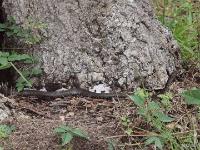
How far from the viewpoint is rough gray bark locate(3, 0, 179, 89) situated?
302cm

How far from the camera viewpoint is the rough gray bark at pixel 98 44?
3020 millimetres

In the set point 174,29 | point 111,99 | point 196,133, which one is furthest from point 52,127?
point 174,29

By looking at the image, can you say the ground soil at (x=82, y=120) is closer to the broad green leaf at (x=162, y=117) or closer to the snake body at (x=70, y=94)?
the snake body at (x=70, y=94)

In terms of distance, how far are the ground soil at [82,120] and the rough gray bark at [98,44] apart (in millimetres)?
157

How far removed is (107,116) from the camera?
284 centimetres

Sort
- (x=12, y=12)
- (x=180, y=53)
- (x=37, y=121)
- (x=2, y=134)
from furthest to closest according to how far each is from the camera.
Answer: (x=180, y=53) → (x=12, y=12) → (x=37, y=121) → (x=2, y=134)

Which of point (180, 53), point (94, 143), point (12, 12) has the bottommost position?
point (94, 143)

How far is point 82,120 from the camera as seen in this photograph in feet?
9.07

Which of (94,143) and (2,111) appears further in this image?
(2,111)

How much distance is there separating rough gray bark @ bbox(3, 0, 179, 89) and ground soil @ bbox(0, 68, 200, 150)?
0.16 metres

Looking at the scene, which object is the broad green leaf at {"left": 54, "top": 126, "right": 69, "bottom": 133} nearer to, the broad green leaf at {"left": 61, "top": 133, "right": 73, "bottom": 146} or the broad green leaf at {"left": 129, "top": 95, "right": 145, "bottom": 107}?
the broad green leaf at {"left": 61, "top": 133, "right": 73, "bottom": 146}

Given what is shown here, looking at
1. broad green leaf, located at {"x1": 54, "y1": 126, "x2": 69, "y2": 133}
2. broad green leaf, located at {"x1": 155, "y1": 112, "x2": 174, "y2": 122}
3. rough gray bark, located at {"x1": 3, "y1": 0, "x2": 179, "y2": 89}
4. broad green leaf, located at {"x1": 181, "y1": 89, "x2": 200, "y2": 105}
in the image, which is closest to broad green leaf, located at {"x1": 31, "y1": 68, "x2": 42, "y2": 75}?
rough gray bark, located at {"x1": 3, "y1": 0, "x2": 179, "y2": 89}

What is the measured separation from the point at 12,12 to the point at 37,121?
2.76 ft

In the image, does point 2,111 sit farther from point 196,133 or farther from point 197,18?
point 197,18
